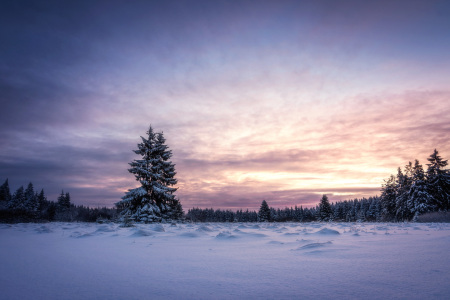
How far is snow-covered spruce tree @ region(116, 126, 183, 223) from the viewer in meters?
16.6

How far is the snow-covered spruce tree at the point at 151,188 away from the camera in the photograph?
54.4ft

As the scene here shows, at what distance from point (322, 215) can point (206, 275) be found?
58147mm

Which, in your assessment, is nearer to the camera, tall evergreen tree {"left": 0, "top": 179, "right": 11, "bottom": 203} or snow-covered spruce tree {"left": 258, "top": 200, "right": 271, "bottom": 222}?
snow-covered spruce tree {"left": 258, "top": 200, "right": 271, "bottom": 222}

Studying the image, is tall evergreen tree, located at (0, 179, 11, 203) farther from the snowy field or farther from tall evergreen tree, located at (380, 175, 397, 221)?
tall evergreen tree, located at (380, 175, 397, 221)

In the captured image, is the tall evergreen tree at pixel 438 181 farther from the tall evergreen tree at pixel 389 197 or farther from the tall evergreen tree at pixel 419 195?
the tall evergreen tree at pixel 389 197

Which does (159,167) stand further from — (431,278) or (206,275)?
(431,278)

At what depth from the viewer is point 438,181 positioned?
3188 centimetres

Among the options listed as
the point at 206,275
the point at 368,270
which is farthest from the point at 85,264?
the point at 368,270

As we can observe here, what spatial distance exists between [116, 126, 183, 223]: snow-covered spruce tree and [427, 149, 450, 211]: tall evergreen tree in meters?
34.7

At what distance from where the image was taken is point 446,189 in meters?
31.5

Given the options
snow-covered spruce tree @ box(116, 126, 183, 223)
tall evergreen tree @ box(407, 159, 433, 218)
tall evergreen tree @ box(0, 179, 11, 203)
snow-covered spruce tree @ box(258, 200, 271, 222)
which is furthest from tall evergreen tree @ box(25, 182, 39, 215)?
tall evergreen tree @ box(407, 159, 433, 218)

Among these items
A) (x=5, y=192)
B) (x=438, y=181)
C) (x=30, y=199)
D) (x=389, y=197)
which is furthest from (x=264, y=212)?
(x=5, y=192)

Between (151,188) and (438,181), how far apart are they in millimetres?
38858

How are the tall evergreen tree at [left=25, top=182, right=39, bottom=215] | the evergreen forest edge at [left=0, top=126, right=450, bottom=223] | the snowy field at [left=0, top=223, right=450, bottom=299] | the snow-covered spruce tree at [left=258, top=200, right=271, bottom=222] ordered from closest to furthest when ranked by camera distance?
the snowy field at [left=0, top=223, right=450, bottom=299] < the evergreen forest edge at [left=0, top=126, right=450, bottom=223] < the snow-covered spruce tree at [left=258, top=200, right=271, bottom=222] < the tall evergreen tree at [left=25, top=182, right=39, bottom=215]
